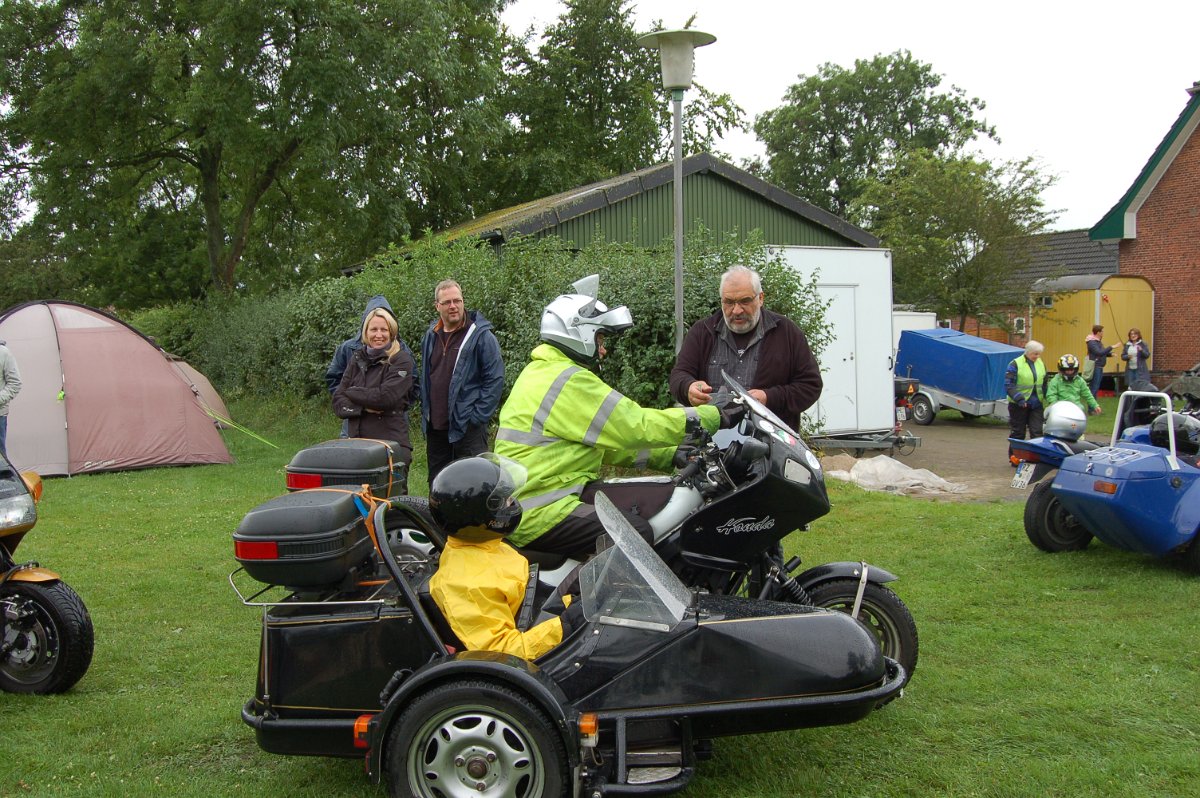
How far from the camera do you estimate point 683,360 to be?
564 cm

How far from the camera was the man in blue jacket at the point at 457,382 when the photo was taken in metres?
6.87

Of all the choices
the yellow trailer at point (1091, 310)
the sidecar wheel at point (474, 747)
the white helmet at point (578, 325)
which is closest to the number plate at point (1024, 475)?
the white helmet at point (578, 325)

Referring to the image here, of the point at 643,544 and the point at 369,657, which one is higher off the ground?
the point at 643,544

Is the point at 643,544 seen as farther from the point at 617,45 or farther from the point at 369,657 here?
the point at 617,45

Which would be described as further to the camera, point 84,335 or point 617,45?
point 617,45

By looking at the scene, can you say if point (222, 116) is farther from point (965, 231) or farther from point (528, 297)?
point (965, 231)

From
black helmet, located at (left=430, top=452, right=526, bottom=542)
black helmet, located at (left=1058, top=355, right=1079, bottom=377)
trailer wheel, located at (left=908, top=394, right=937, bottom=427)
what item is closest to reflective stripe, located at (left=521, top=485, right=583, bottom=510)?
black helmet, located at (left=430, top=452, right=526, bottom=542)

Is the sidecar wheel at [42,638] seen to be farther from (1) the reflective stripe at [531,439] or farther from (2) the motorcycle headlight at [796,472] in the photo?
(2) the motorcycle headlight at [796,472]

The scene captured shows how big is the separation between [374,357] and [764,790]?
4278 millimetres

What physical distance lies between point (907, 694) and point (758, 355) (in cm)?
185

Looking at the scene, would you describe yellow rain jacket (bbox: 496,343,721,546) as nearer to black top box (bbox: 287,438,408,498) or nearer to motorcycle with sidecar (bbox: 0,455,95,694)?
black top box (bbox: 287,438,408,498)

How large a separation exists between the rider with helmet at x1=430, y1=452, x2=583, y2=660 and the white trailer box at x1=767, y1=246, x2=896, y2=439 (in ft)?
35.5

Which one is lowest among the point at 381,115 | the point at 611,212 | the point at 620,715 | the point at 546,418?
the point at 620,715

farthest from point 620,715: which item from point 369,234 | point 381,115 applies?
point 369,234
